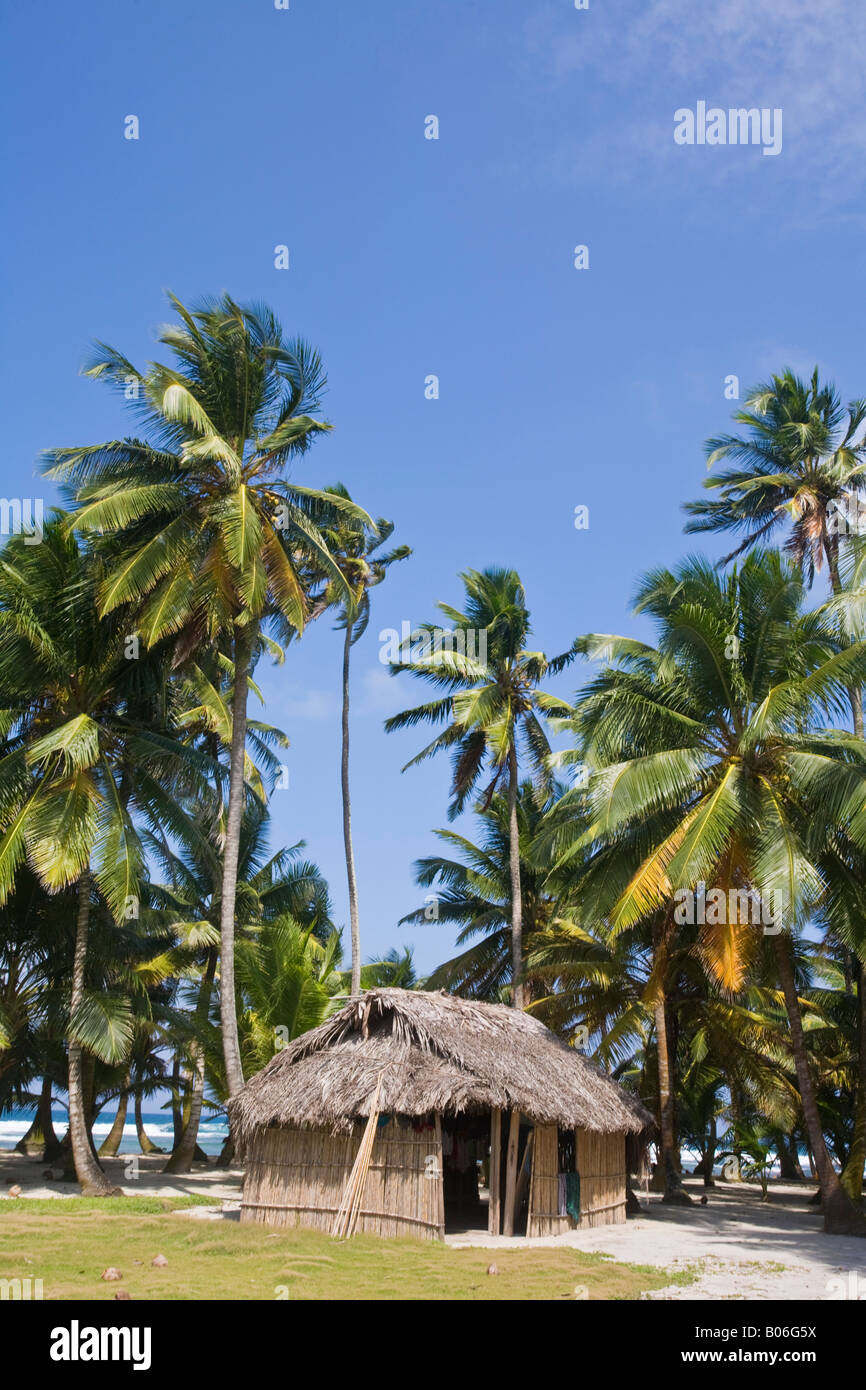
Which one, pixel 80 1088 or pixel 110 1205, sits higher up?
pixel 80 1088

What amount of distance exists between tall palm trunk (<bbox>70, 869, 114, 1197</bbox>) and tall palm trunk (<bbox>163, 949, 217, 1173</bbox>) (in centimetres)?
398

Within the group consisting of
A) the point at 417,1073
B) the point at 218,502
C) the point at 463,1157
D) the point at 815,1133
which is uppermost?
the point at 218,502

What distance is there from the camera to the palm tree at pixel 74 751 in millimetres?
18281

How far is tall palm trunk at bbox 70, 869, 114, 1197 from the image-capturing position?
19016 mm

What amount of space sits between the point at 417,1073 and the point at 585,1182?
407cm

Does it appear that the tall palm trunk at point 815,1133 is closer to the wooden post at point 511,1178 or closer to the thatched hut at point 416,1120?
the thatched hut at point 416,1120

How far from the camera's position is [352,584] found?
81.2 feet

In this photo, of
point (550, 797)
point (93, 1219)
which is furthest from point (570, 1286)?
point (550, 797)

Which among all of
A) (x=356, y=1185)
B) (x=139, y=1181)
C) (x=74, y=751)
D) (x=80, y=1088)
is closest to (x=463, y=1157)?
(x=356, y=1185)

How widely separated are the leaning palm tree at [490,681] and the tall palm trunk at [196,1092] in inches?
283

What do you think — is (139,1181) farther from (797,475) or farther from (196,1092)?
(797,475)
